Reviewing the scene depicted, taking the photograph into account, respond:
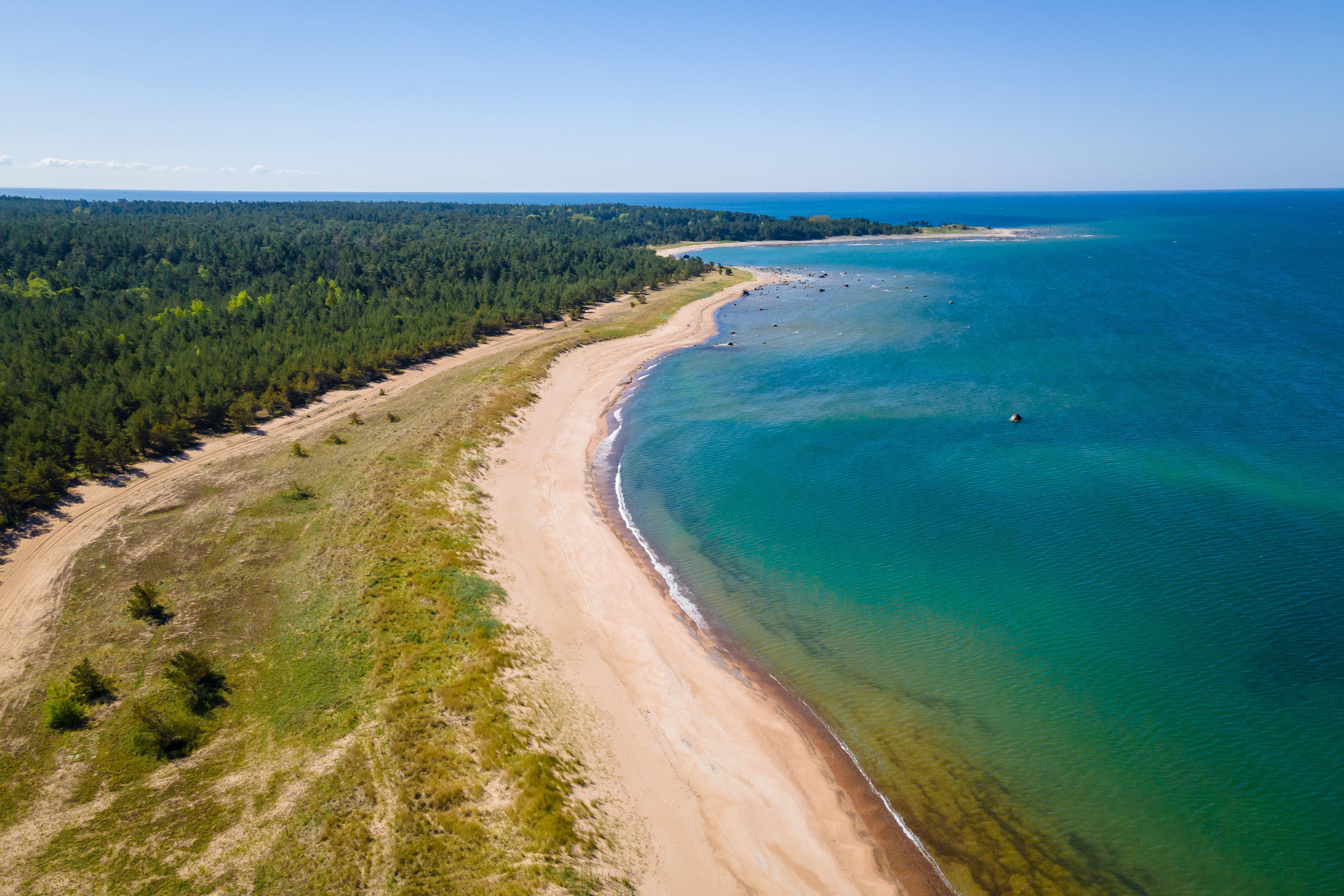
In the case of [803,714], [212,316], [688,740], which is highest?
[212,316]

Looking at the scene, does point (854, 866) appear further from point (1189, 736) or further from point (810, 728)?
point (1189, 736)

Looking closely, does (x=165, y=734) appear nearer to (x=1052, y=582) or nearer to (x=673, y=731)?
(x=673, y=731)

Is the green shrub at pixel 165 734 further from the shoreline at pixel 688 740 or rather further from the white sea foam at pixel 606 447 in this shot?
the white sea foam at pixel 606 447

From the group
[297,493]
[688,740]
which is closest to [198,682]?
[297,493]

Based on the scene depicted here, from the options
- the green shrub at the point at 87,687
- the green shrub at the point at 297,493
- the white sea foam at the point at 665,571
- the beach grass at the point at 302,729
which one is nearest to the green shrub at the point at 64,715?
the beach grass at the point at 302,729

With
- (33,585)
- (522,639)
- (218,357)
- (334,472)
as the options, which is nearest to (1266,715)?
(522,639)
